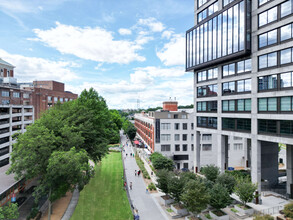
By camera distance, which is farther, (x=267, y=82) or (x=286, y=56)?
(x=267, y=82)

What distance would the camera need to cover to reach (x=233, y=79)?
37.4 metres

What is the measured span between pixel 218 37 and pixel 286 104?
702 inches

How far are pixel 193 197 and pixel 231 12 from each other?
105ft

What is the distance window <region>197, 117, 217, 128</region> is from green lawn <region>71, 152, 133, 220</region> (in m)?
21.7

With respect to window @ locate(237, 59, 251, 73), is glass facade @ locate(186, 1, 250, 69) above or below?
above

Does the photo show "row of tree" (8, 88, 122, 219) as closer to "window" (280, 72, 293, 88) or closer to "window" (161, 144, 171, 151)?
"window" (280, 72, 293, 88)

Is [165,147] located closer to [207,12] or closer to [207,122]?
[207,122]

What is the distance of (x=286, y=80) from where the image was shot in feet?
93.9

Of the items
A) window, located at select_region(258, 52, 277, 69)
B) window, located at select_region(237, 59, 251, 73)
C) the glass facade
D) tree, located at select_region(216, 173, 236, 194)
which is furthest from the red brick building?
window, located at select_region(258, 52, 277, 69)

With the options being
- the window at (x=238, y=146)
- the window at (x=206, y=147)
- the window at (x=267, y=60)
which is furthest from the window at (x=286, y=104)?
the window at (x=238, y=146)

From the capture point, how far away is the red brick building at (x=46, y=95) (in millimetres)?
67062

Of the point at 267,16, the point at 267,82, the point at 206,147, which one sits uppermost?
the point at 267,16

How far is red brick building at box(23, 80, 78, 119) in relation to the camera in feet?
220

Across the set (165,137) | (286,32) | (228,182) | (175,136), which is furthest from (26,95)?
(286,32)
